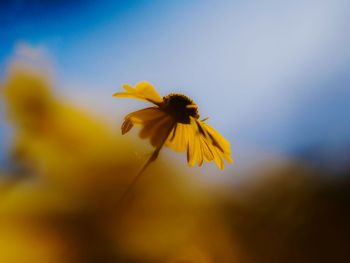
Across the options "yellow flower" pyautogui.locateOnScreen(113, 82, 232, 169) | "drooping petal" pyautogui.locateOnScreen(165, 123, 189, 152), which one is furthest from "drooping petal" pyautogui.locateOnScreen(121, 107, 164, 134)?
"drooping petal" pyautogui.locateOnScreen(165, 123, 189, 152)

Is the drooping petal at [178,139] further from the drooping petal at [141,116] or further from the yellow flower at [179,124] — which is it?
the drooping petal at [141,116]

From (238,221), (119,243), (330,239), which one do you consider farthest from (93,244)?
(330,239)

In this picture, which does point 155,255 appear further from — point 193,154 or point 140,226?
point 193,154

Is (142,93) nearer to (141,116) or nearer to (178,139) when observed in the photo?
(141,116)

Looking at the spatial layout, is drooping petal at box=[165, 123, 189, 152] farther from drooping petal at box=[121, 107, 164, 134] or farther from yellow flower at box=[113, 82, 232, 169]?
drooping petal at box=[121, 107, 164, 134]

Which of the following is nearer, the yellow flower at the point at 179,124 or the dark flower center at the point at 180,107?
the yellow flower at the point at 179,124

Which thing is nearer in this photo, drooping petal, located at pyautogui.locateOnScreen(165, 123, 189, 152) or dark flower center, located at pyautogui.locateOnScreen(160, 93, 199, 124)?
drooping petal, located at pyautogui.locateOnScreen(165, 123, 189, 152)

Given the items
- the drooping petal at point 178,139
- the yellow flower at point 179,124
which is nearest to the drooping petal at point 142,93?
the yellow flower at point 179,124

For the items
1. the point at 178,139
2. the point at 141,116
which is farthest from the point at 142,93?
the point at 178,139

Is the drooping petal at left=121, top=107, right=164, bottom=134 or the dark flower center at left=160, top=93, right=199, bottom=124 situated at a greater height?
the dark flower center at left=160, top=93, right=199, bottom=124
